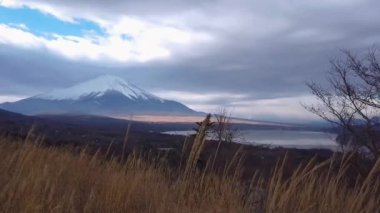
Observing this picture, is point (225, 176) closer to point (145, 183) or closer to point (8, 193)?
point (145, 183)

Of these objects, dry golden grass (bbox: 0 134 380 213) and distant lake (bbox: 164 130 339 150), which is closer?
dry golden grass (bbox: 0 134 380 213)

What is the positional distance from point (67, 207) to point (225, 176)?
7.31ft

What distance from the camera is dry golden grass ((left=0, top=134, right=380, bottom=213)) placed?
12.6 ft

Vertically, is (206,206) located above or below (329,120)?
below

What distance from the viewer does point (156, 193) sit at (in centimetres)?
494

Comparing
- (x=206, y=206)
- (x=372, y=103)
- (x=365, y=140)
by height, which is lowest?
(x=206, y=206)

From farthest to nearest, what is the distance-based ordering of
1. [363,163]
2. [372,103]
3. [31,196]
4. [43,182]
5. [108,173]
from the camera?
[372,103] → [363,163] → [108,173] → [43,182] → [31,196]

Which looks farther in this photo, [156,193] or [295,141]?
[295,141]

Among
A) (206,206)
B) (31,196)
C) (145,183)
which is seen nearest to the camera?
(31,196)

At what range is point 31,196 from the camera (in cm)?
363

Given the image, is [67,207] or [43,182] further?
[43,182]

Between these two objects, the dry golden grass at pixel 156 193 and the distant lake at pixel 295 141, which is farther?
the distant lake at pixel 295 141

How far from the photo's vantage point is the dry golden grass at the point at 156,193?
12.6 ft

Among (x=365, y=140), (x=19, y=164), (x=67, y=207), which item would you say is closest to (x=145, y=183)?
(x=19, y=164)
